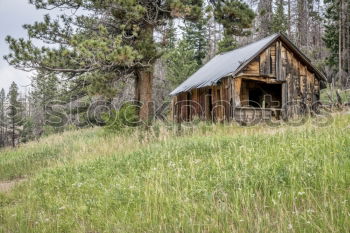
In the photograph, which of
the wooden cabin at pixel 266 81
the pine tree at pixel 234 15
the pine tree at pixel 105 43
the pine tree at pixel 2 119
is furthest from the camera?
the pine tree at pixel 2 119

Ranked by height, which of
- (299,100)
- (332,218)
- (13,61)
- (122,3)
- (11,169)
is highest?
(122,3)

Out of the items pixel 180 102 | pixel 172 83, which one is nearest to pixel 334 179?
pixel 180 102

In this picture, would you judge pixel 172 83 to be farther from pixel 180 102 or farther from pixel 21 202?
pixel 21 202

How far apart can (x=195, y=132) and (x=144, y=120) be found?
4.00m

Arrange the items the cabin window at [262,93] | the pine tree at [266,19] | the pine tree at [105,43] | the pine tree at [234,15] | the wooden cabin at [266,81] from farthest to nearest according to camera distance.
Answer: the pine tree at [266,19]
the cabin window at [262,93]
the wooden cabin at [266,81]
the pine tree at [234,15]
the pine tree at [105,43]

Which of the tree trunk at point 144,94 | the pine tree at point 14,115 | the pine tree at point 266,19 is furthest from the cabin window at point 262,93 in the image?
the pine tree at point 14,115

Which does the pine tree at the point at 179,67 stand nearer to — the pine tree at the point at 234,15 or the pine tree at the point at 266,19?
the pine tree at the point at 266,19

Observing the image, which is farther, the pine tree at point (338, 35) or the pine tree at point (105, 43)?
the pine tree at point (338, 35)

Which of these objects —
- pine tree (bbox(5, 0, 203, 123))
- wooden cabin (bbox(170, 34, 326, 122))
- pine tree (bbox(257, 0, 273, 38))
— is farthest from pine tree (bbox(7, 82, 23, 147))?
pine tree (bbox(257, 0, 273, 38))

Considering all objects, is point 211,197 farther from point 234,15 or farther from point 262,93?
point 262,93

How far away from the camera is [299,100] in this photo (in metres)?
18.1

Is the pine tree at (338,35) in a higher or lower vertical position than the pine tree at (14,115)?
higher

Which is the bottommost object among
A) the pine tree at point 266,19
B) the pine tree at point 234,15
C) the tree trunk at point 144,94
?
the tree trunk at point 144,94

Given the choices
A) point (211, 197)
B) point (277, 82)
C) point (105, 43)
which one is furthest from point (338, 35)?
point (211, 197)
